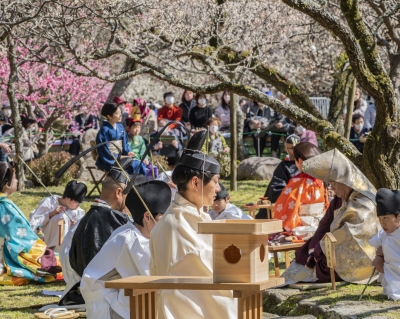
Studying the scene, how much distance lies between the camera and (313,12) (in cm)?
855

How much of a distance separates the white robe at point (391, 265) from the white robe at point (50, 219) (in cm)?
430

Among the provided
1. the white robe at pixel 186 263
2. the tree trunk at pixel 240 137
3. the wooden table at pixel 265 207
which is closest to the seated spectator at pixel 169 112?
the tree trunk at pixel 240 137

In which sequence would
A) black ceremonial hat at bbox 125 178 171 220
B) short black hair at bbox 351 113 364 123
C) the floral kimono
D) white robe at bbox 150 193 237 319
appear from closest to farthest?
white robe at bbox 150 193 237 319 → black ceremonial hat at bbox 125 178 171 220 → the floral kimono → short black hair at bbox 351 113 364 123

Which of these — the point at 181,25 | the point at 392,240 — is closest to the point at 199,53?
the point at 181,25

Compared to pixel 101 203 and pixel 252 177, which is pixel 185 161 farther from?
pixel 252 177

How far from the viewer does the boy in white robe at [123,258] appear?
5.11 m

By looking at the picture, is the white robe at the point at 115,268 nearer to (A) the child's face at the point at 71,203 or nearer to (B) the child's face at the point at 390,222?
(B) the child's face at the point at 390,222

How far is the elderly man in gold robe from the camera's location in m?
7.06

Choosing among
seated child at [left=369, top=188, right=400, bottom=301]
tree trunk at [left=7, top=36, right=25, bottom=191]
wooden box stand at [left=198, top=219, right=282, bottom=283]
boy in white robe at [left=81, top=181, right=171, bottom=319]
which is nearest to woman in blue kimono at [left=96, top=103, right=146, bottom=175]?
tree trunk at [left=7, top=36, right=25, bottom=191]

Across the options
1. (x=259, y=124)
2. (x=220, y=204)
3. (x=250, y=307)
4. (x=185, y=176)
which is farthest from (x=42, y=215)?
(x=259, y=124)

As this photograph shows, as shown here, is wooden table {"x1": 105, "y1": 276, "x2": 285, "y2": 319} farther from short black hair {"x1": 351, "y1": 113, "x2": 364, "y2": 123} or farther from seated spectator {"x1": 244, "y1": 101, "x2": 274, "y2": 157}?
seated spectator {"x1": 244, "y1": 101, "x2": 274, "y2": 157}

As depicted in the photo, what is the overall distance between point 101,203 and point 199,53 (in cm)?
415

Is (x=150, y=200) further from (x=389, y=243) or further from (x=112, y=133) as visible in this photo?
(x=112, y=133)

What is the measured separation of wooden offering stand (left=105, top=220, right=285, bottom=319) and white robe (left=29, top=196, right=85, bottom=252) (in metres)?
5.73
